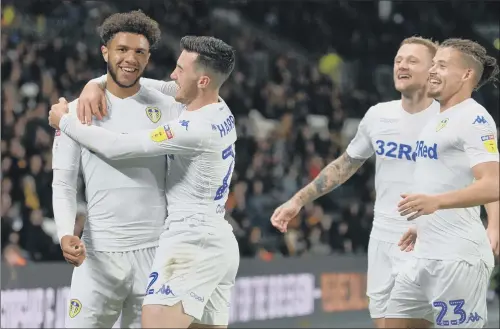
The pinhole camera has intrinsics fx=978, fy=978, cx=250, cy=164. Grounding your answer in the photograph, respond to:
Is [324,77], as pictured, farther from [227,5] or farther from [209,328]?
[209,328]

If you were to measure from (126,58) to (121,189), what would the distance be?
2.19 ft

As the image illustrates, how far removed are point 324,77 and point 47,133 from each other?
700cm

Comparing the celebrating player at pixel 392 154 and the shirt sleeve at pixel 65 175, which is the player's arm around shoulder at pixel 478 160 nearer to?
the celebrating player at pixel 392 154

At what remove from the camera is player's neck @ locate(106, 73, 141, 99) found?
5051mm

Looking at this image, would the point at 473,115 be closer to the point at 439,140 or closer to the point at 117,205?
the point at 439,140

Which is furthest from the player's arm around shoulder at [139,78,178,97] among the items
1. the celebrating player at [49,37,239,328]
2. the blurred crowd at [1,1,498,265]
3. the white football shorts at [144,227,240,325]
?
the blurred crowd at [1,1,498,265]

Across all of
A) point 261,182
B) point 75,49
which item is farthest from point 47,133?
point 261,182

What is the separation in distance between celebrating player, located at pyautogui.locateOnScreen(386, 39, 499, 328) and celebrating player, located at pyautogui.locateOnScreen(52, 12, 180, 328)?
141 centimetres

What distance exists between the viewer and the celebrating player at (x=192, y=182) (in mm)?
4719

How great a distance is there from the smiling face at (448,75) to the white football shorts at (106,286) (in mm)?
1759

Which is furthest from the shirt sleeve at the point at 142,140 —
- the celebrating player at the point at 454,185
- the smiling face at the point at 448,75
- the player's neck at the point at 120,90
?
the smiling face at the point at 448,75

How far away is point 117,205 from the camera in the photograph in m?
4.96

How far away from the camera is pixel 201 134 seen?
4.80 meters

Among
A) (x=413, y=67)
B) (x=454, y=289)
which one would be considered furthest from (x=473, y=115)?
(x=413, y=67)
